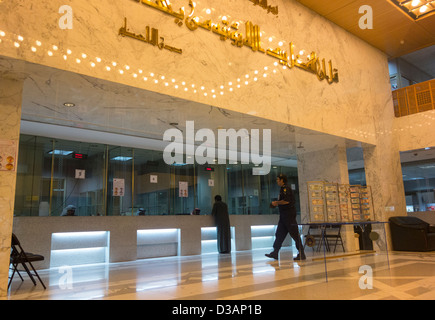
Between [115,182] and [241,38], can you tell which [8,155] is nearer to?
[241,38]

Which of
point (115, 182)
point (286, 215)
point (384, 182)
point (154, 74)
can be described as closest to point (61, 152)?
point (115, 182)

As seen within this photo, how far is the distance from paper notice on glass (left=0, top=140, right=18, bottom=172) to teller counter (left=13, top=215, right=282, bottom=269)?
305 cm

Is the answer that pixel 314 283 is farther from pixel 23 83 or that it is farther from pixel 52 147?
pixel 52 147

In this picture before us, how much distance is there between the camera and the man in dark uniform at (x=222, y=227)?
920 centimetres

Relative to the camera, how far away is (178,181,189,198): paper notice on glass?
10505mm

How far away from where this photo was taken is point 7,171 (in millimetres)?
4047

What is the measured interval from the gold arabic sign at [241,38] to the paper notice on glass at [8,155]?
6.59 feet

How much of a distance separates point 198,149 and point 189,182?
1.47m

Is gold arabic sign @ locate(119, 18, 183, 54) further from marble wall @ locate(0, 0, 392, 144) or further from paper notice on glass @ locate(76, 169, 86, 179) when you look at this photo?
paper notice on glass @ locate(76, 169, 86, 179)

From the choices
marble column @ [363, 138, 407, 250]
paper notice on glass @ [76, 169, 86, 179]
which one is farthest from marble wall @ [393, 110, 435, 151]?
paper notice on glass @ [76, 169, 86, 179]

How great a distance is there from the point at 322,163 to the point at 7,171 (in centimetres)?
743

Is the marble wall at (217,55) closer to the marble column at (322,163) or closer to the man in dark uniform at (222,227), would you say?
the marble column at (322,163)

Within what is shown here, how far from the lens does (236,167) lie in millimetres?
12094
